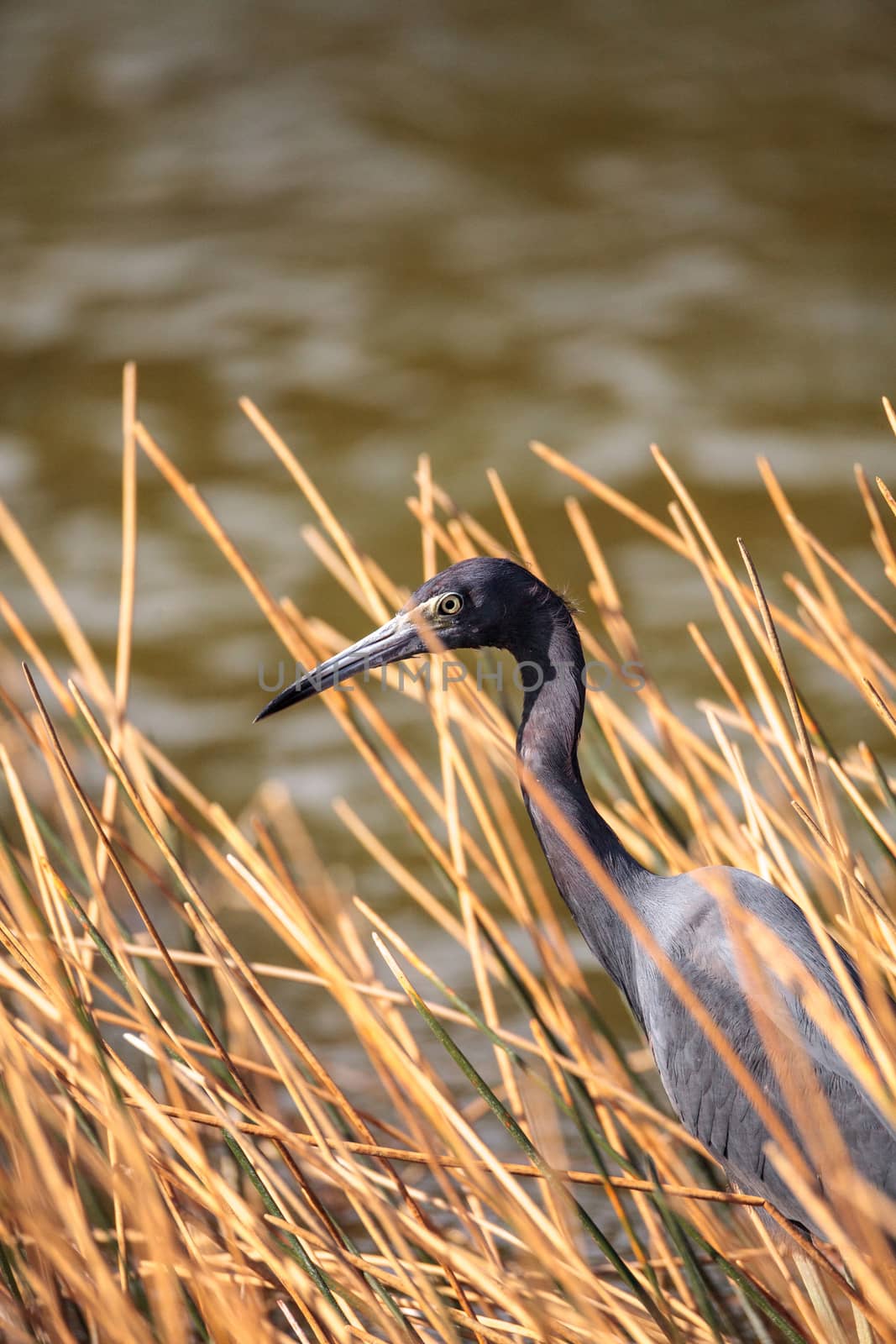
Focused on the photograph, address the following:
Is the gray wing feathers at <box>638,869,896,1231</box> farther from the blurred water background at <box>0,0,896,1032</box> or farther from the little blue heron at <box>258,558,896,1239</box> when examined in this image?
the blurred water background at <box>0,0,896,1032</box>

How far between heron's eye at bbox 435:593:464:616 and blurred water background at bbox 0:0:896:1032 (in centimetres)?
279

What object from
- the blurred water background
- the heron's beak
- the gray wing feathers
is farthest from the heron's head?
the blurred water background

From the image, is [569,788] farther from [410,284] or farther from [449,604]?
[410,284]

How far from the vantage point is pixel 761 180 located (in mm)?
6789

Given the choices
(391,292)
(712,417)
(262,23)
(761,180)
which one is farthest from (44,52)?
(712,417)

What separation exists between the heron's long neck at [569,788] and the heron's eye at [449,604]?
0.10 meters

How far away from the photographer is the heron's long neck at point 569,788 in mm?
1483

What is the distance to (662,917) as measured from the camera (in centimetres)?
151

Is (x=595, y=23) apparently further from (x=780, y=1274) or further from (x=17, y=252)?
(x=780, y=1274)

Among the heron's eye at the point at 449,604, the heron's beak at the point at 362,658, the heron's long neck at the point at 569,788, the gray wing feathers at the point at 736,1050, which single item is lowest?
the gray wing feathers at the point at 736,1050

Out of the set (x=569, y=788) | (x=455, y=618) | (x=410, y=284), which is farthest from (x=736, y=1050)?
(x=410, y=284)

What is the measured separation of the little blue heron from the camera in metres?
1.40

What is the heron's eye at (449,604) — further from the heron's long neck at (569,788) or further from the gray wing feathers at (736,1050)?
the gray wing feathers at (736,1050)

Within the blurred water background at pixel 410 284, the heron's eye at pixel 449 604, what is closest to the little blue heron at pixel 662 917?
the heron's eye at pixel 449 604
